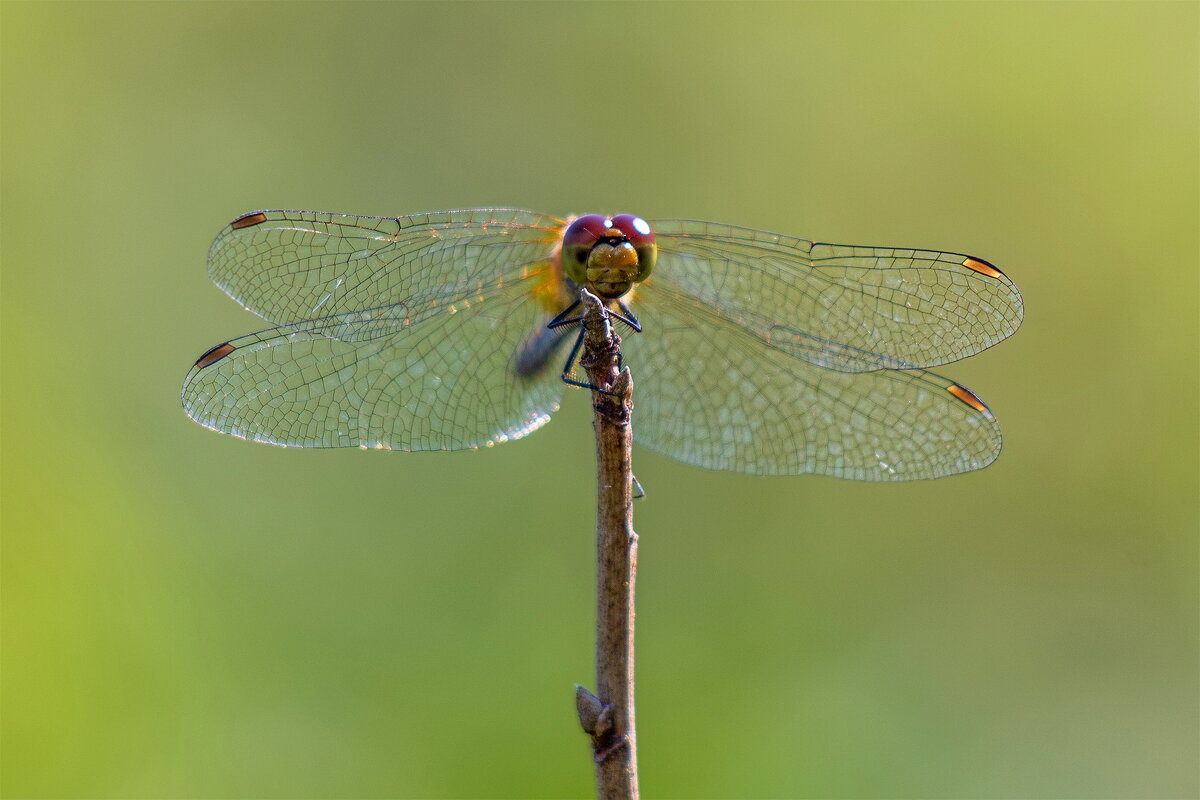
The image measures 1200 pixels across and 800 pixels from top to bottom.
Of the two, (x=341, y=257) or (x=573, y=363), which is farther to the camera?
(x=573, y=363)

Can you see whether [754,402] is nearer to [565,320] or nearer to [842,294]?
[842,294]

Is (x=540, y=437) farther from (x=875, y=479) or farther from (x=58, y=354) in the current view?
(x=58, y=354)

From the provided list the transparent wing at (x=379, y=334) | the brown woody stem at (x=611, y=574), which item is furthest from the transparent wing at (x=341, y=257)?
the brown woody stem at (x=611, y=574)

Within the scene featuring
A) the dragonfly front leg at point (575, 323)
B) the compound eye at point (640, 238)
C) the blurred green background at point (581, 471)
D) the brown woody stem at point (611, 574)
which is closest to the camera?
the brown woody stem at point (611, 574)

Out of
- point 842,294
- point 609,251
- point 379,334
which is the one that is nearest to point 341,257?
point 379,334

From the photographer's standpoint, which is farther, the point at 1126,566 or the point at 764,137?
the point at 764,137

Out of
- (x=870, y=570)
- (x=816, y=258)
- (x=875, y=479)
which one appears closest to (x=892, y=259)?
(x=816, y=258)

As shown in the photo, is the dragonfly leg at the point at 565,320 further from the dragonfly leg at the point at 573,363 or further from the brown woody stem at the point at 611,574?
the brown woody stem at the point at 611,574
